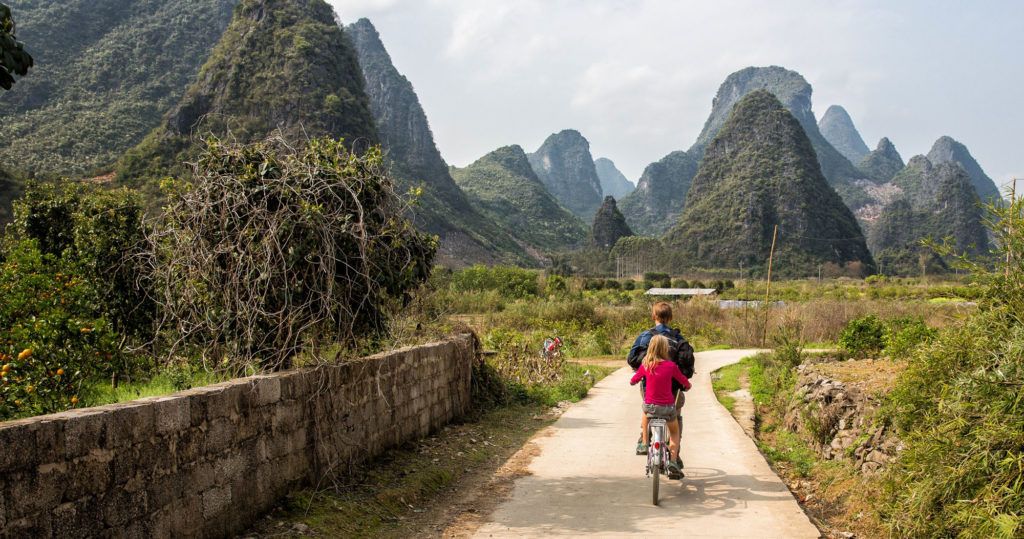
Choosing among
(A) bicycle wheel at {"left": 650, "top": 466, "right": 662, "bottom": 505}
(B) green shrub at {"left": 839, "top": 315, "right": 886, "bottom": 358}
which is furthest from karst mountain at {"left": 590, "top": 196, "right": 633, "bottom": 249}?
(A) bicycle wheel at {"left": 650, "top": 466, "right": 662, "bottom": 505}

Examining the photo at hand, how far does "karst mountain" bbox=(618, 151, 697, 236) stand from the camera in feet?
582

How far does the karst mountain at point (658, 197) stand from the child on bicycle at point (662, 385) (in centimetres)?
16783

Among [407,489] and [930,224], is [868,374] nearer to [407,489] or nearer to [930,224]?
[407,489]

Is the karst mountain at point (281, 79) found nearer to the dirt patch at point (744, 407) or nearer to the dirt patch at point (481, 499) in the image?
the dirt patch at point (744, 407)

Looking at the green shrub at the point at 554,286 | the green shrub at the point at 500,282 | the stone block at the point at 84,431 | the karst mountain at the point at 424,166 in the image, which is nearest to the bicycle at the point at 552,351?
the stone block at the point at 84,431

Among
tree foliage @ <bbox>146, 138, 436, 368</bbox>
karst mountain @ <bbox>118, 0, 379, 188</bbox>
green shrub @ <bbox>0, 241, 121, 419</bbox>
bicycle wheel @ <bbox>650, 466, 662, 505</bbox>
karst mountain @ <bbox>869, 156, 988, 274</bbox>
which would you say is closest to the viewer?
green shrub @ <bbox>0, 241, 121, 419</bbox>

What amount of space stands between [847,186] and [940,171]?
84.0 ft

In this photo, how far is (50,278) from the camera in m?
7.77

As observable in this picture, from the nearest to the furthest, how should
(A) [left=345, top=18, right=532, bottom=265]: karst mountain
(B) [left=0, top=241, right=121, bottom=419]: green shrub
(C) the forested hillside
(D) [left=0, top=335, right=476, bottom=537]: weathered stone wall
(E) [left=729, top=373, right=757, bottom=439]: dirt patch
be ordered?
(D) [left=0, top=335, right=476, bottom=537]: weathered stone wall < (B) [left=0, top=241, right=121, bottom=419]: green shrub < (E) [left=729, top=373, right=757, bottom=439]: dirt patch < (C) the forested hillside < (A) [left=345, top=18, right=532, bottom=265]: karst mountain

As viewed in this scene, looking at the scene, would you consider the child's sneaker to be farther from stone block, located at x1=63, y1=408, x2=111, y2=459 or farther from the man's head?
stone block, located at x1=63, y1=408, x2=111, y2=459

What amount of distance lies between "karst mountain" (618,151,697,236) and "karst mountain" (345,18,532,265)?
65.8 metres

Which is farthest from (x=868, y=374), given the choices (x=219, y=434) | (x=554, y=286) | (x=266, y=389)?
(x=554, y=286)

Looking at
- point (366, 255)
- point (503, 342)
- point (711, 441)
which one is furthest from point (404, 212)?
point (503, 342)

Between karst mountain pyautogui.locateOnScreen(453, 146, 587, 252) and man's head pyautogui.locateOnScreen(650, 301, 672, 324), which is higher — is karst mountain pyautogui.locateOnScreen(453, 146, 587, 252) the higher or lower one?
the higher one
